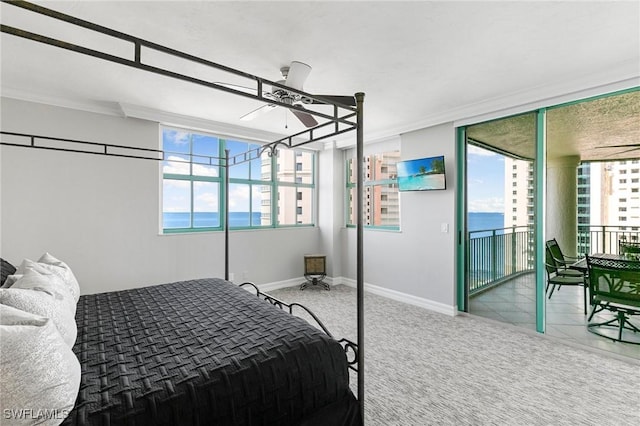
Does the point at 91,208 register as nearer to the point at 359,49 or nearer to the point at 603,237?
the point at 359,49

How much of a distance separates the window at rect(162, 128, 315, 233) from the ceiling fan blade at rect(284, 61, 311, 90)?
3.94 ft

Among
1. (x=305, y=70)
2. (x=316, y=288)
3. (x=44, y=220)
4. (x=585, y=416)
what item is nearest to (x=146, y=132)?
(x=44, y=220)

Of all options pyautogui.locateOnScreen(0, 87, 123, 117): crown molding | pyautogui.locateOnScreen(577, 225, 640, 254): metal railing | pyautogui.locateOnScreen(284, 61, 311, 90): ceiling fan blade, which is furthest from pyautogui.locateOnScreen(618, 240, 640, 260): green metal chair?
pyautogui.locateOnScreen(0, 87, 123, 117): crown molding

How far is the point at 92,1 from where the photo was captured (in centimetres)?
177

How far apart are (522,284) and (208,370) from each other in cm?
335

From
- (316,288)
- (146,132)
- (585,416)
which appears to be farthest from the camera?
(316,288)

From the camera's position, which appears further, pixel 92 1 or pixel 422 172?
pixel 422 172

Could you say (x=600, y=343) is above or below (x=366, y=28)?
below

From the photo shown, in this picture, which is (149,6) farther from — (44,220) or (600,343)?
(600,343)

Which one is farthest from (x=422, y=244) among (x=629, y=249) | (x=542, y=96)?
(x=542, y=96)

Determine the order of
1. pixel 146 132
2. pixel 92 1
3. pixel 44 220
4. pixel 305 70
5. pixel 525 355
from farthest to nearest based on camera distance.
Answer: pixel 146 132
pixel 44 220
pixel 525 355
pixel 305 70
pixel 92 1

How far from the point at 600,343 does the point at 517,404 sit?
1.50 meters

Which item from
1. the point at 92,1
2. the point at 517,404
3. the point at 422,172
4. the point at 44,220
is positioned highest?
the point at 92,1

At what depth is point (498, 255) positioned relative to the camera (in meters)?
3.66
